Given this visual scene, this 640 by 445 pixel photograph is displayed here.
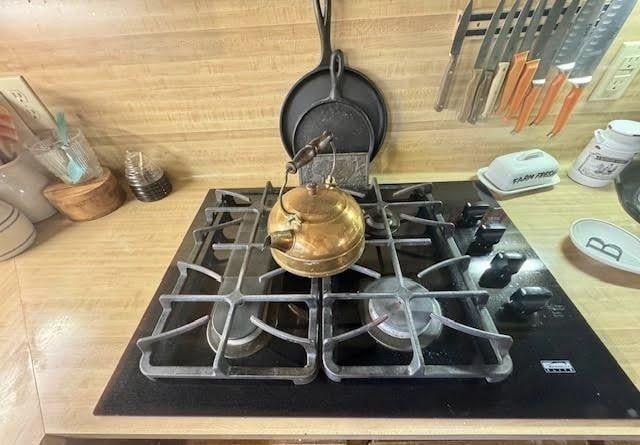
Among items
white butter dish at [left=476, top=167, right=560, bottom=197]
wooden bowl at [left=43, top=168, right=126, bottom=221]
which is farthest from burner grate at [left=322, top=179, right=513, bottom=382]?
wooden bowl at [left=43, top=168, right=126, bottom=221]

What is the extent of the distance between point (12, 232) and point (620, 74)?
4.69 feet

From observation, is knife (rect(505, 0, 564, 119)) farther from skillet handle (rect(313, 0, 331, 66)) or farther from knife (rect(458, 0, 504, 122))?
skillet handle (rect(313, 0, 331, 66))

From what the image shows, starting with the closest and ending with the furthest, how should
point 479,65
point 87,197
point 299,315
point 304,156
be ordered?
point 304,156, point 299,315, point 479,65, point 87,197

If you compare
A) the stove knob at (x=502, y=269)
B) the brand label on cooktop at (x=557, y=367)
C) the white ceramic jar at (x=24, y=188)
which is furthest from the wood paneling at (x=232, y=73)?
the brand label on cooktop at (x=557, y=367)

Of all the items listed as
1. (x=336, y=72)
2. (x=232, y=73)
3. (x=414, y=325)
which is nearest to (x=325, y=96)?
(x=336, y=72)

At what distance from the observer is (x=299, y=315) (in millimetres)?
557

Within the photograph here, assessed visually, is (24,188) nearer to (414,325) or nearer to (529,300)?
(414,325)

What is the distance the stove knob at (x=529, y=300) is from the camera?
491mm

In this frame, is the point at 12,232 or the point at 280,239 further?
the point at 12,232

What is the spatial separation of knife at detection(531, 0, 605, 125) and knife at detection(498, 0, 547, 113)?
72mm

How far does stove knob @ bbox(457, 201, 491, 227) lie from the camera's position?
672 millimetres

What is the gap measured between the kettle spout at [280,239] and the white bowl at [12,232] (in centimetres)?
66

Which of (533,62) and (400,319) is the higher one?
(533,62)

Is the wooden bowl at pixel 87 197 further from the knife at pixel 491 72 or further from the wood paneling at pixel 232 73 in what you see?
the knife at pixel 491 72
